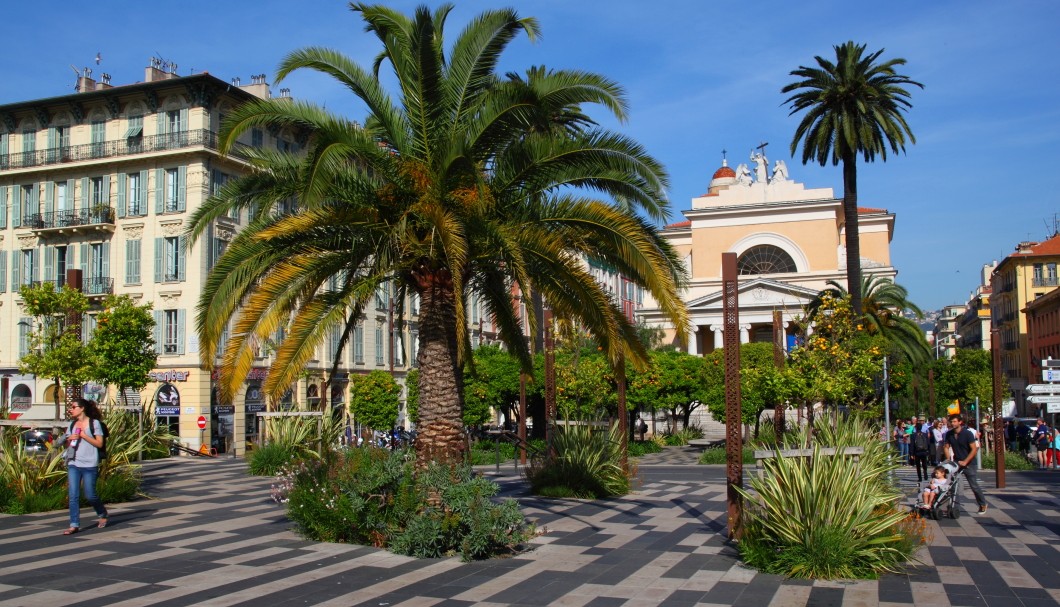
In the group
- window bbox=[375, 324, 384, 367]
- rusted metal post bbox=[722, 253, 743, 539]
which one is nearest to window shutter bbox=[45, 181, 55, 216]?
window bbox=[375, 324, 384, 367]

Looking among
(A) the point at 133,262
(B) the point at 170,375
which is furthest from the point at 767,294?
(A) the point at 133,262

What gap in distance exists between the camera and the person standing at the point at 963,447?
14406mm

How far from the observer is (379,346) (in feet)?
176

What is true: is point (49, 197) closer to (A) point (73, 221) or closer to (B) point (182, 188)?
(A) point (73, 221)

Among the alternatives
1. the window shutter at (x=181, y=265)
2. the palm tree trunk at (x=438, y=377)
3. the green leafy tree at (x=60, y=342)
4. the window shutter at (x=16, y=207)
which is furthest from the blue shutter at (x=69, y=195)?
the palm tree trunk at (x=438, y=377)

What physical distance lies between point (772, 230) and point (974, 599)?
64140 mm

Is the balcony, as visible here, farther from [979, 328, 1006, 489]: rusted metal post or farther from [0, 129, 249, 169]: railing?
[979, 328, 1006, 489]: rusted metal post

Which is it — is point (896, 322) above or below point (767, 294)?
below

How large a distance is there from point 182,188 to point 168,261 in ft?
10.8

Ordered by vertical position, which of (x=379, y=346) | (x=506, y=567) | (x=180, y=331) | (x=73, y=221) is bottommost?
(x=506, y=567)

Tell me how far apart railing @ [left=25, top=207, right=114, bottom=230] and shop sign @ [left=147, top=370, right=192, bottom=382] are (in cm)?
746

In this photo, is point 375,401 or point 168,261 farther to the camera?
point 168,261

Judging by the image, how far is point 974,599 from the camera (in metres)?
8.59

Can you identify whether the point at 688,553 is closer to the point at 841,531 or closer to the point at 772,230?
the point at 841,531
